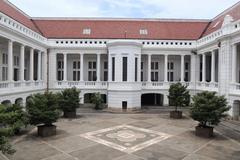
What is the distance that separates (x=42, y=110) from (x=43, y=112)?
15 centimetres

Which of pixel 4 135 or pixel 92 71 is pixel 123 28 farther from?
pixel 4 135

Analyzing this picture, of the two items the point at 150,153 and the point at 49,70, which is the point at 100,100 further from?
the point at 150,153

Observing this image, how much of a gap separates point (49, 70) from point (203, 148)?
21.5 meters

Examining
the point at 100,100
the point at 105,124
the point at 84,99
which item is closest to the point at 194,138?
the point at 105,124

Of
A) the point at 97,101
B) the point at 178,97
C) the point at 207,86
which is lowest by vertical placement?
the point at 97,101

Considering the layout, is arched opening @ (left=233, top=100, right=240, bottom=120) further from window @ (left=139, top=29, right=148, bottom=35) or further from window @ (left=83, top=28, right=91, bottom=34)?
window @ (left=83, top=28, right=91, bottom=34)

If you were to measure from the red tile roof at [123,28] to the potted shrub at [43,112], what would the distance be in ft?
54.6

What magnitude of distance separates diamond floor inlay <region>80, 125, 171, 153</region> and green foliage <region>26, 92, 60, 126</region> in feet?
7.46

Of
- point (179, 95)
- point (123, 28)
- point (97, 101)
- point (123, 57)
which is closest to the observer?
point (179, 95)

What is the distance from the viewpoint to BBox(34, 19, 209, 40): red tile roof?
29.4m

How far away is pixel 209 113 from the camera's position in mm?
13375

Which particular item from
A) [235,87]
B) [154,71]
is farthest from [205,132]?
[154,71]

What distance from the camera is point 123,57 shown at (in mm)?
24453

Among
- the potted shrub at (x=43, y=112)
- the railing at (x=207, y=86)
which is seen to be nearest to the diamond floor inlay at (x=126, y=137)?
the potted shrub at (x=43, y=112)
